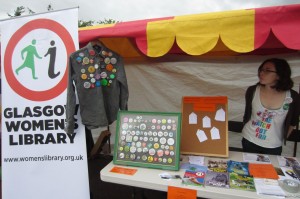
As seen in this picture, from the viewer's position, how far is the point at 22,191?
1.99 m

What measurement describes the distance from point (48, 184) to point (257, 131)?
1.77 m

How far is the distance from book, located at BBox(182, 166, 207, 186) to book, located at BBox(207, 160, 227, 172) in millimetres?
49

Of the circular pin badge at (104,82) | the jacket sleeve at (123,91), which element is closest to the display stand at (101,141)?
the jacket sleeve at (123,91)

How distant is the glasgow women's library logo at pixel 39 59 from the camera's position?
1.94 meters

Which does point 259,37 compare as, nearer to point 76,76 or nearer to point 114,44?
point 76,76

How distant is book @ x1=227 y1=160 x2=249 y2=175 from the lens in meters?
1.62

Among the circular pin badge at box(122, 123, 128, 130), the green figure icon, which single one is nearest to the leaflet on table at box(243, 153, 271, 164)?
Answer: the circular pin badge at box(122, 123, 128, 130)

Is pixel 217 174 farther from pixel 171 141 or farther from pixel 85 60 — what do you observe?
pixel 85 60

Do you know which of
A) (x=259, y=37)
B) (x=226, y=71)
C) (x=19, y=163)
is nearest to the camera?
(x=259, y=37)

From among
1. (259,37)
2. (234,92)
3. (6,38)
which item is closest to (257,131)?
(259,37)

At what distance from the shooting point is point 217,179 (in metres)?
1.49

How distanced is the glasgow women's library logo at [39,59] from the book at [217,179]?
1297 mm

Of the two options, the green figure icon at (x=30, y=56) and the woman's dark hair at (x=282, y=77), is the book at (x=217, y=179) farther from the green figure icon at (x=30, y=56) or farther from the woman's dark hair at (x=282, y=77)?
the green figure icon at (x=30, y=56)

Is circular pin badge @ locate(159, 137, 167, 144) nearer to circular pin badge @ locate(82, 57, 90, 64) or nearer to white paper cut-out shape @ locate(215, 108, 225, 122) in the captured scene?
white paper cut-out shape @ locate(215, 108, 225, 122)
